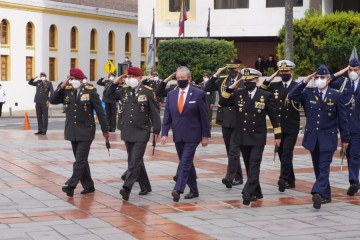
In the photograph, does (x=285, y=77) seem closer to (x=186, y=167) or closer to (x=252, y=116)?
(x=252, y=116)

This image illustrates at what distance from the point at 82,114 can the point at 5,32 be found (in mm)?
36662

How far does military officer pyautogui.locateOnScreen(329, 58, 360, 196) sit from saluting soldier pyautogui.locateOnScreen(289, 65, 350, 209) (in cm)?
110

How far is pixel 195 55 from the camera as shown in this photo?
35688 millimetres

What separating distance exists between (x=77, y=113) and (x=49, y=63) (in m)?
40.2

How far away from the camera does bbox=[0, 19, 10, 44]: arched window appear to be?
151ft

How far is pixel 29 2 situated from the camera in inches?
1870

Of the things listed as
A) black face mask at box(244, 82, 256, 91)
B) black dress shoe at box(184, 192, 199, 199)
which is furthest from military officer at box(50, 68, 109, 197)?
black face mask at box(244, 82, 256, 91)

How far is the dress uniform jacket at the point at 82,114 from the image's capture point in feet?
36.2

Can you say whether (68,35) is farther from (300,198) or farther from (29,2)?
(300,198)

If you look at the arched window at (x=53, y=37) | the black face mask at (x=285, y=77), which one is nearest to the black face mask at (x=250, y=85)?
the black face mask at (x=285, y=77)

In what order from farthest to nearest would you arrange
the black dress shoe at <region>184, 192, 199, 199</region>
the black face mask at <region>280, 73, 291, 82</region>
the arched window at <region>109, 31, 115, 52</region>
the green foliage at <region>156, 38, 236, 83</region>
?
the arched window at <region>109, 31, 115, 52</region>
the green foliage at <region>156, 38, 236, 83</region>
the black face mask at <region>280, 73, 291, 82</region>
the black dress shoe at <region>184, 192, 199, 199</region>

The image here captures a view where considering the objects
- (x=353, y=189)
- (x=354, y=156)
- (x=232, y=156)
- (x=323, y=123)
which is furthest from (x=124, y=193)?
(x=354, y=156)

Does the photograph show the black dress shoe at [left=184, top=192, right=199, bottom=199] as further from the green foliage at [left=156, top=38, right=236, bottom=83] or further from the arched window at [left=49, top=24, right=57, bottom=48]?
the arched window at [left=49, top=24, right=57, bottom=48]

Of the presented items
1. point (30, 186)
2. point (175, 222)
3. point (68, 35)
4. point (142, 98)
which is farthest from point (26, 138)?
point (68, 35)
